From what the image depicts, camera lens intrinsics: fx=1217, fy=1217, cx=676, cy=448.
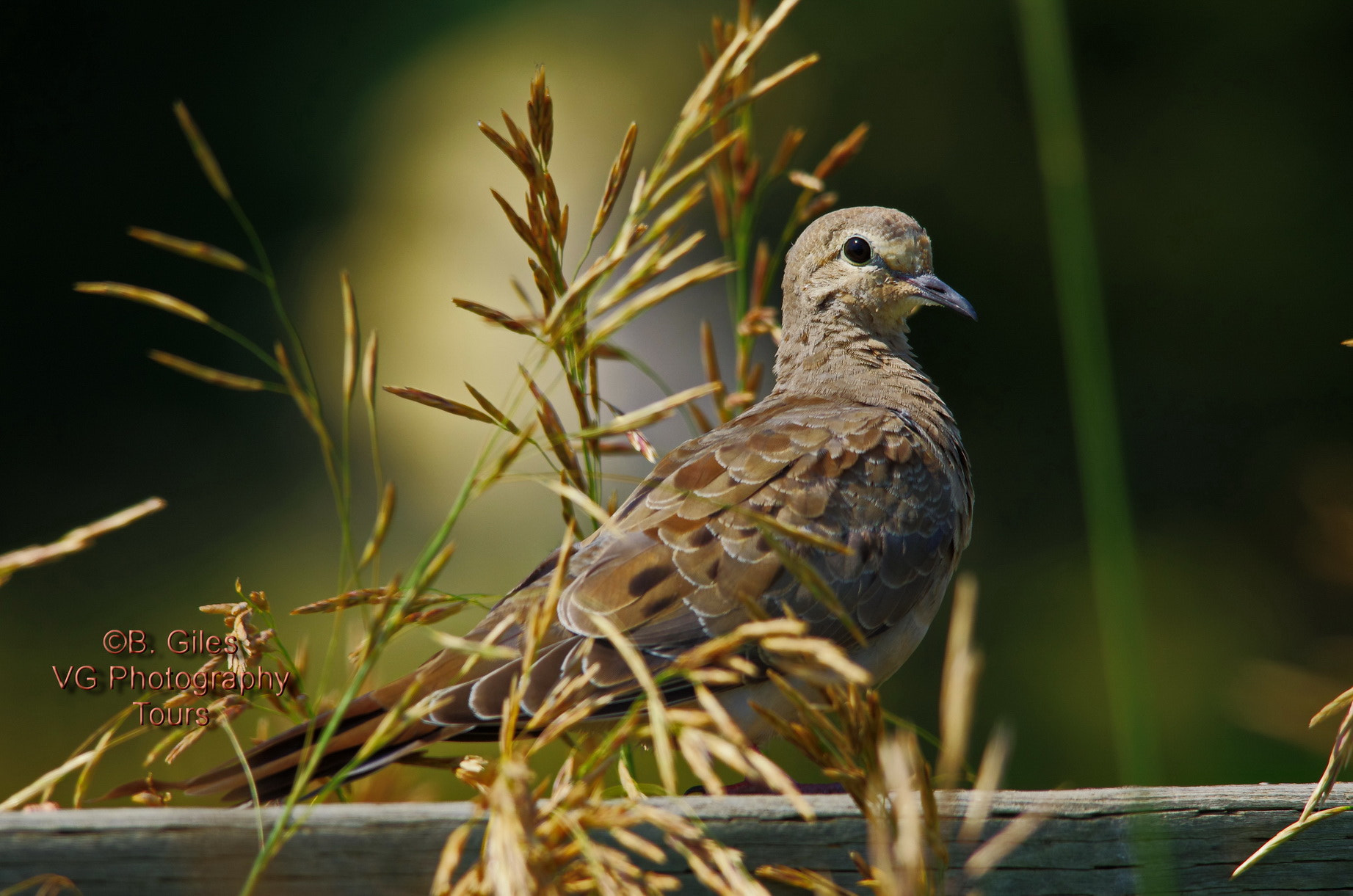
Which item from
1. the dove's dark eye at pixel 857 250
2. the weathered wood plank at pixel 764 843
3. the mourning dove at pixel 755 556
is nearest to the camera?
the weathered wood plank at pixel 764 843

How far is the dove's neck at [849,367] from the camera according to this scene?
106 inches

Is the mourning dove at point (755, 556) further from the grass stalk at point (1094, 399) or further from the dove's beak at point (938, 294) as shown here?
the grass stalk at point (1094, 399)

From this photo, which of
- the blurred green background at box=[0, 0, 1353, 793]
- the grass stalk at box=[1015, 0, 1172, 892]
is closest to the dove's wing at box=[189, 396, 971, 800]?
the grass stalk at box=[1015, 0, 1172, 892]

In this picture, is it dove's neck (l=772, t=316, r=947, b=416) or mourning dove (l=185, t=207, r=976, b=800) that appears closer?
mourning dove (l=185, t=207, r=976, b=800)

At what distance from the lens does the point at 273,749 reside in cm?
144

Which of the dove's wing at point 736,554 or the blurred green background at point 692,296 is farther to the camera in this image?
the blurred green background at point 692,296

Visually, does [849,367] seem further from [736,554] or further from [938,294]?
[736,554]

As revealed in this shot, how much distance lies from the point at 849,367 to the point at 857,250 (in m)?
0.28

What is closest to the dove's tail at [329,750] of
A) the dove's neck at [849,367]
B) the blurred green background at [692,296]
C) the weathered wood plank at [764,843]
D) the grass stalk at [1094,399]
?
the weathered wood plank at [764,843]

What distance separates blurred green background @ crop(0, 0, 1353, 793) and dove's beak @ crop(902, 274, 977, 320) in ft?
6.01

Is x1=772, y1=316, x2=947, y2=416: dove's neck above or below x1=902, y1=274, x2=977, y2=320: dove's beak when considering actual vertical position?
below

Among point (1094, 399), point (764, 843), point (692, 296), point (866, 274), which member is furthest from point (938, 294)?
point (692, 296)

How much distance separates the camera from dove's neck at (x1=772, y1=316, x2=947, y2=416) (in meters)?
2.68

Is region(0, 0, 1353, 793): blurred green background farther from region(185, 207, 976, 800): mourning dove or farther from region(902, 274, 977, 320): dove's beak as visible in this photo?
region(185, 207, 976, 800): mourning dove
